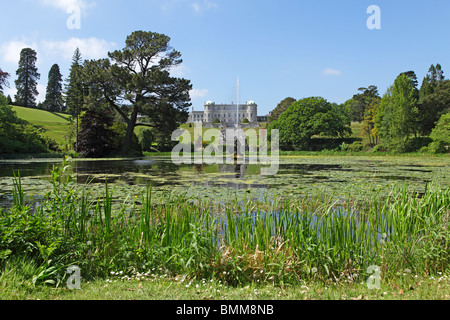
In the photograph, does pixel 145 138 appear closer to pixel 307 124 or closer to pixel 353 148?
pixel 307 124

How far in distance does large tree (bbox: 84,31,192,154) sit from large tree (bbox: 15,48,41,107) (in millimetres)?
40870

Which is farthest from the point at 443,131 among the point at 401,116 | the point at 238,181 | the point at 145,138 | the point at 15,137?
the point at 15,137

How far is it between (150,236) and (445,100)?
5390cm

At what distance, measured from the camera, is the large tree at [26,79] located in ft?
199

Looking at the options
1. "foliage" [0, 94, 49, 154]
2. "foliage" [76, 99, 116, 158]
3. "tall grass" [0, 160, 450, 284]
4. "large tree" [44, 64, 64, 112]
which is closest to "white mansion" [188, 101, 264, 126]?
"large tree" [44, 64, 64, 112]

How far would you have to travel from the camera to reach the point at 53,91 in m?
65.9

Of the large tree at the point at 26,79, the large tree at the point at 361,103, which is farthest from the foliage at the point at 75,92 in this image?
the large tree at the point at 361,103

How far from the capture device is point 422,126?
4553cm

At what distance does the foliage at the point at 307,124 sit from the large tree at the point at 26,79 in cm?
4854

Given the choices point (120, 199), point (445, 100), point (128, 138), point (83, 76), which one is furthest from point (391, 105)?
point (120, 199)

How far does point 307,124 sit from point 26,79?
53.9 meters

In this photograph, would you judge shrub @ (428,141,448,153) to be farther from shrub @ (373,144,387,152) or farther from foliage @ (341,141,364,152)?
foliage @ (341,141,364,152)

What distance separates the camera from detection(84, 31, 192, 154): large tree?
28.6 m
